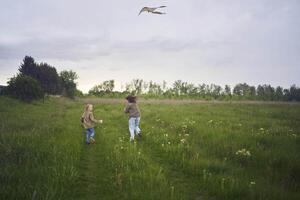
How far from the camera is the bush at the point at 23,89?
37159 millimetres

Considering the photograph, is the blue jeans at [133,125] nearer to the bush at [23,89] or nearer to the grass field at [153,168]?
the grass field at [153,168]

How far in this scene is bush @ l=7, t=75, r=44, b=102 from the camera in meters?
37.2

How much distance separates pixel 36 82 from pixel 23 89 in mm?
3300

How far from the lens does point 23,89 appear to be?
3716 centimetres

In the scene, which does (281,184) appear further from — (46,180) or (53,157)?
(53,157)

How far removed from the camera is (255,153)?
34.0 ft

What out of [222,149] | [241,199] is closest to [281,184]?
[241,199]

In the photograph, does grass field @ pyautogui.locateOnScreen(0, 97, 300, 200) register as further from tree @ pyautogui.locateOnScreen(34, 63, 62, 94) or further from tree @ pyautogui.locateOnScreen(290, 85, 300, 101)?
tree @ pyautogui.locateOnScreen(290, 85, 300, 101)

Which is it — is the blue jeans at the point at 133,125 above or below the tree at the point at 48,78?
below

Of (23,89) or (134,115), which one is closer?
(134,115)

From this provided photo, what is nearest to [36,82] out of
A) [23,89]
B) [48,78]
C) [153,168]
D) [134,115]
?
[23,89]

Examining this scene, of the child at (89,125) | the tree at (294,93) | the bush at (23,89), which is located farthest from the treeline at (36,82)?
the tree at (294,93)

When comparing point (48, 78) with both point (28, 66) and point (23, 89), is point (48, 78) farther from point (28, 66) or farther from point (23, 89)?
point (23, 89)

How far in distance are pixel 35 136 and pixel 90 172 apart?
460 cm
